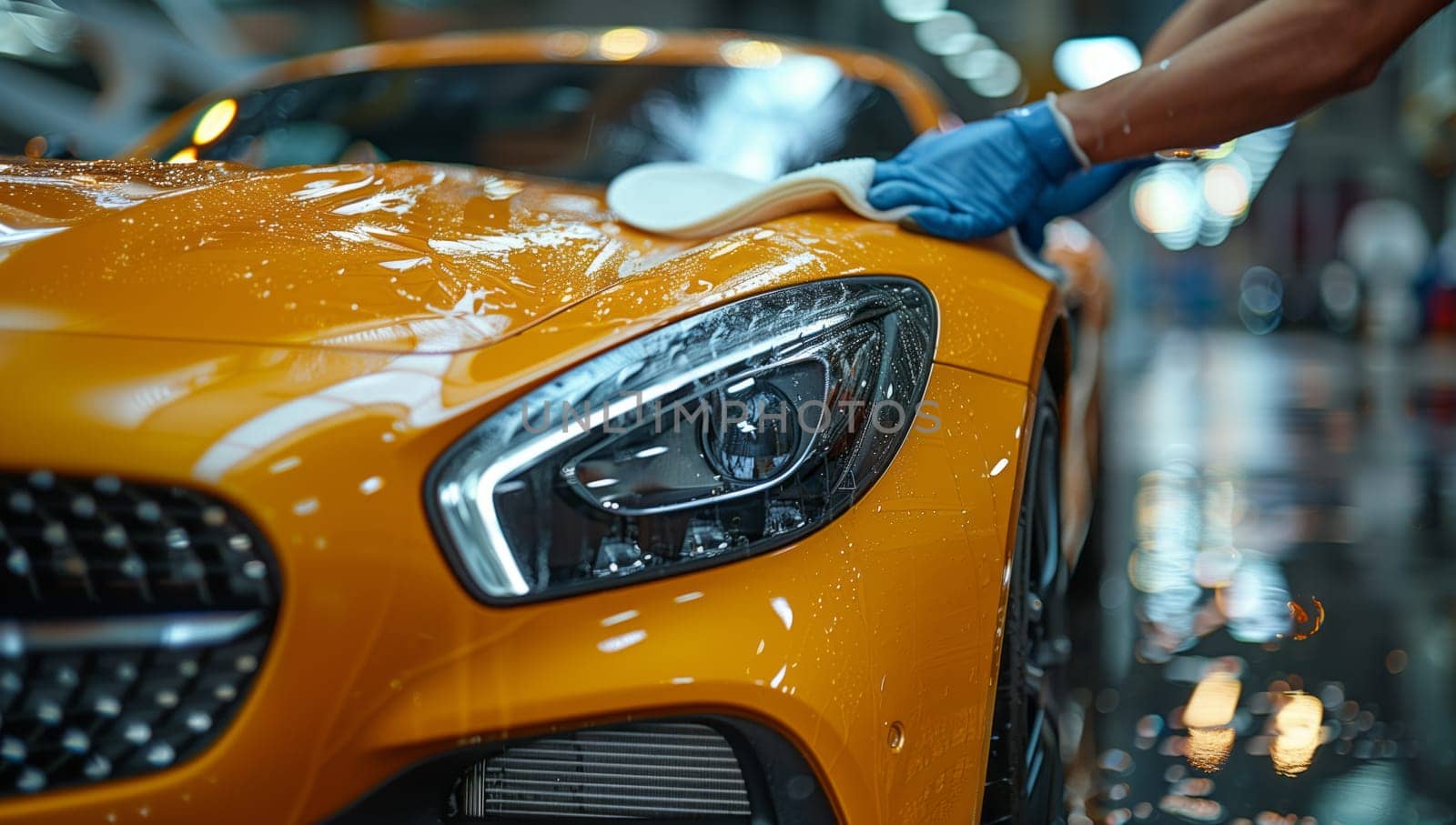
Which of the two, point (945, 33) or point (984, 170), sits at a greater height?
point (945, 33)

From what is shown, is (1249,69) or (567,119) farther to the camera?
(567,119)

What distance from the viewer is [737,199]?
159 centimetres

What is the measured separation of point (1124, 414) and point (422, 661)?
7065mm

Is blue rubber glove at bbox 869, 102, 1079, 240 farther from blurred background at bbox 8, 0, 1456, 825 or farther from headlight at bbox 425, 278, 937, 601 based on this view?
headlight at bbox 425, 278, 937, 601

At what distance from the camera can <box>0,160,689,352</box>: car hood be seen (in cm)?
109

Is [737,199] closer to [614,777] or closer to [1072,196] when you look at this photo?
[614,777]

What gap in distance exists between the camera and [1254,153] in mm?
30609

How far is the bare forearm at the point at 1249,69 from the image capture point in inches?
74.4

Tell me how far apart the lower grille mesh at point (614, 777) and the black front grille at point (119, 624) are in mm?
227

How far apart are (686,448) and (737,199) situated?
559 mm

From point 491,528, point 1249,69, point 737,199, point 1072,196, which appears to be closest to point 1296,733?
point 1072,196

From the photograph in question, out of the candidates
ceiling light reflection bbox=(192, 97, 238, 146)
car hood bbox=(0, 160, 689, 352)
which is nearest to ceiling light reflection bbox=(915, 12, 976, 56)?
ceiling light reflection bbox=(192, 97, 238, 146)

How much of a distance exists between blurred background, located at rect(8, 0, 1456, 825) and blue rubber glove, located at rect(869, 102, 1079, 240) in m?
0.18

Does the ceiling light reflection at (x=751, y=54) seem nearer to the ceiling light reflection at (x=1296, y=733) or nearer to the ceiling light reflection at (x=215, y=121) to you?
the ceiling light reflection at (x=215, y=121)
